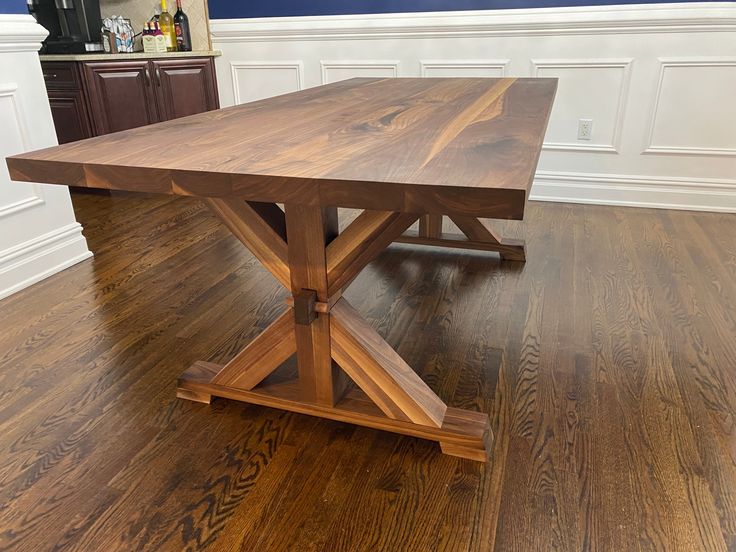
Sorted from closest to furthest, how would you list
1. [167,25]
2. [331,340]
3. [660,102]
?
[331,340], [660,102], [167,25]

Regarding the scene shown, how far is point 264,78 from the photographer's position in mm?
3467

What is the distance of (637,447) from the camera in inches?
47.6

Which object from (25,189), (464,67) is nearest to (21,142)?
(25,189)

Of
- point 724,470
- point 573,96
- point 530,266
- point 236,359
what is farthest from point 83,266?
point 573,96

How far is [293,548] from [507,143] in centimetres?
81

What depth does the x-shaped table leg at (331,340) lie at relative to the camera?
113cm

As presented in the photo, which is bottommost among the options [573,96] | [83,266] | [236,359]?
[83,266]

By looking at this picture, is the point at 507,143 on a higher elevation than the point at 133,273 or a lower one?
higher

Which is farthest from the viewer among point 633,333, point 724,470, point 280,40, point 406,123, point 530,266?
point 280,40

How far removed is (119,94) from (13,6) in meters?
1.23

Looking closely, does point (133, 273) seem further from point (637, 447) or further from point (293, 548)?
point (637, 447)

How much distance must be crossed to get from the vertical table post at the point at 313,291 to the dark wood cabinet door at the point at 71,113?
250 centimetres

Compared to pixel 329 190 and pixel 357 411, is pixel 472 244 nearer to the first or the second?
pixel 357 411

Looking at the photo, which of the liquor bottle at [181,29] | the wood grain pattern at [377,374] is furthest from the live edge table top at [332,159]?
the liquor bottle at [181,29]
